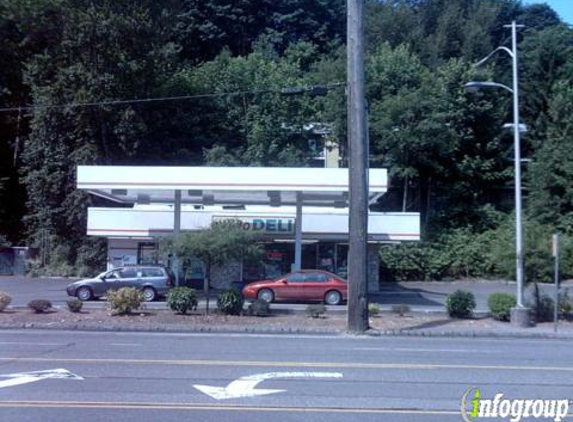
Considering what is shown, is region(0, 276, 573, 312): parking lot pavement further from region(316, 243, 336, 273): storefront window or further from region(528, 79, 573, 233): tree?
region(528, 79, 573, 233): tree

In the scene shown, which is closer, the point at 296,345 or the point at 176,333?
the point at 296,345

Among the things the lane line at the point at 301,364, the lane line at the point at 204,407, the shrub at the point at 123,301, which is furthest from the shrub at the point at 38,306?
the lane line at the point at 204,407

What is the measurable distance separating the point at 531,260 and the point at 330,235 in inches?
639

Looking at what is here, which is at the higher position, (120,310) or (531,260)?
(531,260)

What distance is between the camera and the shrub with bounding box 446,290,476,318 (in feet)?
87.8

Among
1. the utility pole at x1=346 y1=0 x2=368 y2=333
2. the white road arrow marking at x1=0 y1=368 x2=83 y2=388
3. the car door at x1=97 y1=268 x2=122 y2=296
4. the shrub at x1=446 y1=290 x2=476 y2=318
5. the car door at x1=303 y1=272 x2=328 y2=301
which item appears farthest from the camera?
the car door at x1=97 y1=268 x2=122 y2=296

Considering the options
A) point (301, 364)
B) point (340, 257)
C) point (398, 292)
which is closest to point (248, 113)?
point (340, 257)

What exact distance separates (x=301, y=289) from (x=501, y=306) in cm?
918

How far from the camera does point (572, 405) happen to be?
10.0 metres

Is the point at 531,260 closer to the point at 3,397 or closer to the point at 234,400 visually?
the point at 234,400

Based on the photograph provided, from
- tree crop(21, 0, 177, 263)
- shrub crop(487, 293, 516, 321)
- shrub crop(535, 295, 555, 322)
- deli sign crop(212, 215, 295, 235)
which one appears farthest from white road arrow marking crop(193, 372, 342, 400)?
tree crop(21, 0, 177, 263)

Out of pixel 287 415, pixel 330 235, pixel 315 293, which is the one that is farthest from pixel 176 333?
pixel 330 235

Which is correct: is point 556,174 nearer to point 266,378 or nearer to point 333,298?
point 333,298

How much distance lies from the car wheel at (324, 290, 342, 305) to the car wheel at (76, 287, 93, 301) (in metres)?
10.4
